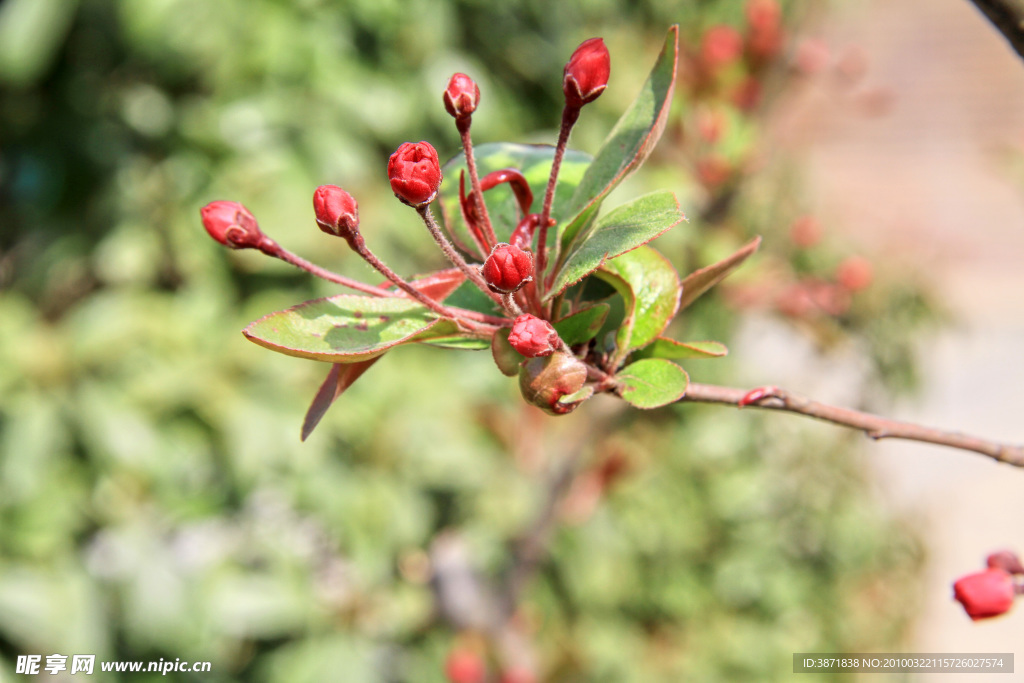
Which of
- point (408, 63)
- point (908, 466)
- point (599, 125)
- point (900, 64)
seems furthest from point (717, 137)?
point (900, 64)

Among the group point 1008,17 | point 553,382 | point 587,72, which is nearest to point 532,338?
point 553,382

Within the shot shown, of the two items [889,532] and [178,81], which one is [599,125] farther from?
[889,532]

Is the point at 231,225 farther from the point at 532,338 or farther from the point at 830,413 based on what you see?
the point at 830,413

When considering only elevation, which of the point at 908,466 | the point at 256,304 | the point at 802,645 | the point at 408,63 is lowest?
the point at 908,466

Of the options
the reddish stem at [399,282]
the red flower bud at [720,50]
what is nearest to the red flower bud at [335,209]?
the reddish stem at [399,282]

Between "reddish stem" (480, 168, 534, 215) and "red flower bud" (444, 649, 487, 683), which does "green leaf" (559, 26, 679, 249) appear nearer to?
"reddish stem" (480, 168, 534, 215)

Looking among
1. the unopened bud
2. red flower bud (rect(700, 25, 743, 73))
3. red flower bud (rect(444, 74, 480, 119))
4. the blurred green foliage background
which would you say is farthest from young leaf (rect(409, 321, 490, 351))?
red flower bud (rect(700, 25, 743, 73))
